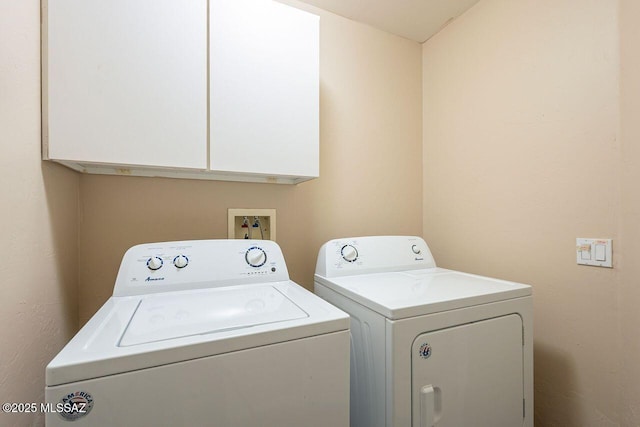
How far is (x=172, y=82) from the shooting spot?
1044 mm

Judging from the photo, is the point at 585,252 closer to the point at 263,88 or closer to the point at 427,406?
the point at 427,406

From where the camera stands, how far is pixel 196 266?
3.61 ft

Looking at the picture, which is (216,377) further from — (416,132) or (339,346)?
(416,132)

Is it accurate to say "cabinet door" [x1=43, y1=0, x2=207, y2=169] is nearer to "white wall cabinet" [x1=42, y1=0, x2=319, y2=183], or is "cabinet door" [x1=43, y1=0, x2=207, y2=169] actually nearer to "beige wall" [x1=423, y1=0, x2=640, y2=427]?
"white wall cabinet" [x1=42, y1=0, x2=319, y2=183]

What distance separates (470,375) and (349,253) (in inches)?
25.5

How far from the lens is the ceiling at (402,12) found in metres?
1.55

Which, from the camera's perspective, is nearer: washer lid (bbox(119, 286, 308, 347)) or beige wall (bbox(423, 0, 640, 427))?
washer lid (bbox(119, 286, 308, 347))

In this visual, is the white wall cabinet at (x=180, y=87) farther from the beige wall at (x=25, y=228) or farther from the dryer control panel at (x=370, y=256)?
the dryer control panel at (x=370, y=256)

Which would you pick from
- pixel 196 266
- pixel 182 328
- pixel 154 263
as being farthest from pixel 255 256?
pixel 182 328

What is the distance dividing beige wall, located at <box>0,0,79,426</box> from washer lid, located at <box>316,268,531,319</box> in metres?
0.95

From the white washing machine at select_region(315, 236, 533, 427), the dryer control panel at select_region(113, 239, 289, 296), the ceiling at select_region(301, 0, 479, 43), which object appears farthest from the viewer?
the ceiling at select_region(301, 0, 479, 43)

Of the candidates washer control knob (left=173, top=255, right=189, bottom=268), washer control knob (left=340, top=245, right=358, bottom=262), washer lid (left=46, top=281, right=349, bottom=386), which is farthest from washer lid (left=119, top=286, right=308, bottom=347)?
washer control knob (left=340, top=245, right=358, bottom=262)

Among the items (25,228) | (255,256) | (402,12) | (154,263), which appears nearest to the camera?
(25,228)

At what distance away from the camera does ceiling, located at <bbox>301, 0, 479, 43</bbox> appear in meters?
1.55
